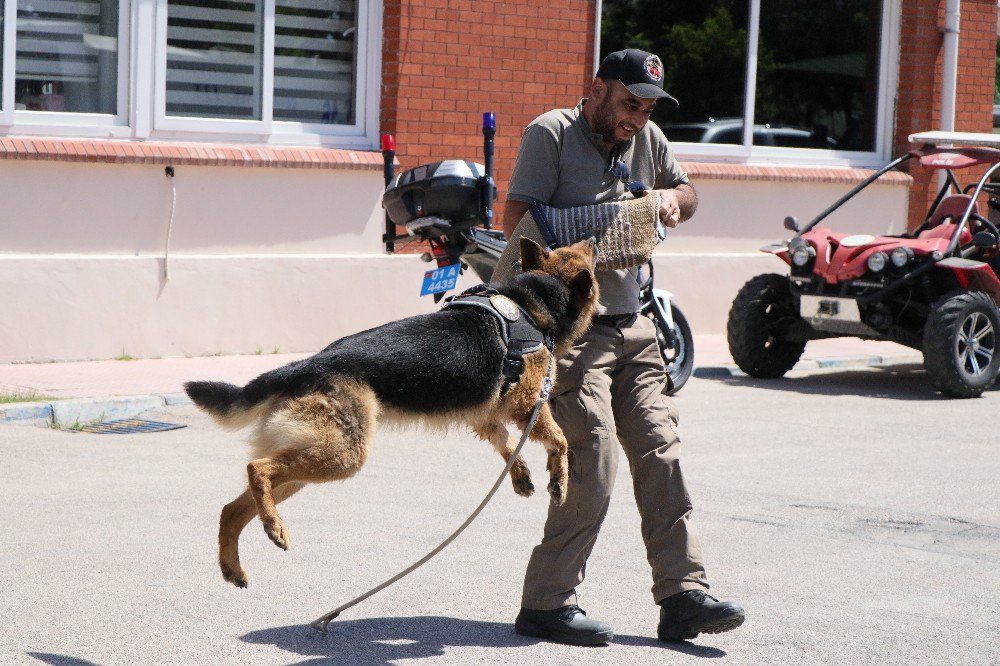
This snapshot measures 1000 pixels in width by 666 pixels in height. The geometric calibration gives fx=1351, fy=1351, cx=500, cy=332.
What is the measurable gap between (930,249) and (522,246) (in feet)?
22.2

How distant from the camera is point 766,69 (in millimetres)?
15016

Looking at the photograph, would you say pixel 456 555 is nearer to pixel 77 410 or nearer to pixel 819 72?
pixel 77 410

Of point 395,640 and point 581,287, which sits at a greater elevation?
point 581,287

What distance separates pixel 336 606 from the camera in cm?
501

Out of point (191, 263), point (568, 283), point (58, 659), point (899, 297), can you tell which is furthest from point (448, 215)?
point (58, 659)

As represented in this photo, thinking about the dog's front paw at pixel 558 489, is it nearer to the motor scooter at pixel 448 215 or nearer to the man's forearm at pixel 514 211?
the man's forearm at pixel 514 211

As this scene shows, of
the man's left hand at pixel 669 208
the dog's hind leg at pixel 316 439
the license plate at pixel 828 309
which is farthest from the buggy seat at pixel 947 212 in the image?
the dog's hind leg at pixel 316 439

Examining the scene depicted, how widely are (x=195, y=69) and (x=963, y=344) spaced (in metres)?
6.66

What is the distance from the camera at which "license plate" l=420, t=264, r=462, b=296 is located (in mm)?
8898

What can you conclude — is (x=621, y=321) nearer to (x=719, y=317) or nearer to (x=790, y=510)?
(x=790, y=510)

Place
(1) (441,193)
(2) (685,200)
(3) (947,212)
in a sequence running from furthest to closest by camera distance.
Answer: (3) (947,212)
(1) (441,193)
(2) (685,200)

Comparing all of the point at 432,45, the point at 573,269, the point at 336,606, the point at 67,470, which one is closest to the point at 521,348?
the point at 573,269

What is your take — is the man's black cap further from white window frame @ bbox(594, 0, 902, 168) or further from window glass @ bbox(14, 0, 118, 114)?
white window frame @ bbox(594, 0, 902, 168)

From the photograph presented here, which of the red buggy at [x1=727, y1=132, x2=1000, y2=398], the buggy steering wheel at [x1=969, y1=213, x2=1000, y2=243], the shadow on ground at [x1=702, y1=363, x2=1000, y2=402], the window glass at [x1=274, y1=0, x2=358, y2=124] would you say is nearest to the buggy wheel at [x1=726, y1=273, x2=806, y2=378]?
the red buggy at [x1=727, y1=132, x2=1000, y2=398]
